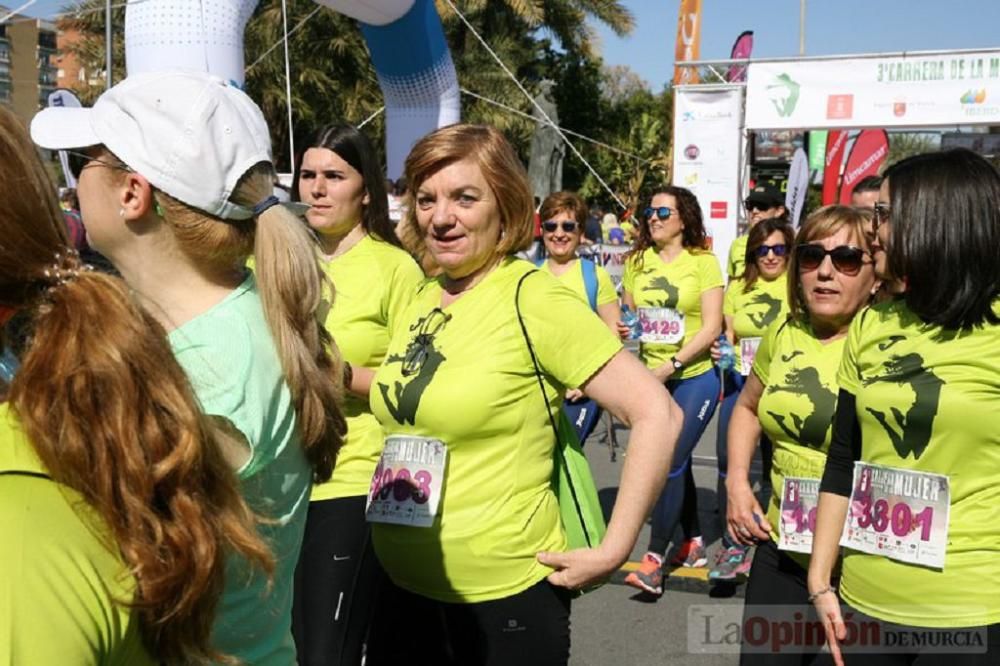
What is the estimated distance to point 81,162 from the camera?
1576 millimetres

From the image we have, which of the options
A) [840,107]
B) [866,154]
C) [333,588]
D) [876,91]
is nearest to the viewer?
[333,588]

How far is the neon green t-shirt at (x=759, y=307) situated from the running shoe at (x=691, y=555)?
109cm

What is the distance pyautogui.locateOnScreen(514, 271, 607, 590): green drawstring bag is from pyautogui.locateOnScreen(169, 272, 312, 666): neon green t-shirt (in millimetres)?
855

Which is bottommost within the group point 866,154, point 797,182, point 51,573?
point 51,573

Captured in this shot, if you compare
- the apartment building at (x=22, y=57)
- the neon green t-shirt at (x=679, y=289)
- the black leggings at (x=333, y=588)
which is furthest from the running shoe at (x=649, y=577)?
the apartment building at (x=22, y=57)

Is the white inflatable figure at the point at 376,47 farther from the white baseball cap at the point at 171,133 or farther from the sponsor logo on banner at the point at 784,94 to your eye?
the sponsor logo on banner at the point at 784,94

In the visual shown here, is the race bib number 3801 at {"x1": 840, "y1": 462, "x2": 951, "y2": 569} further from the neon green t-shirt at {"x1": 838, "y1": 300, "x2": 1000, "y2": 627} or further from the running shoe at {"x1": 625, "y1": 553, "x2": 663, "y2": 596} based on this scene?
the running shoe at {"x1": 625, "y1": 553, "x2": 663, "y2": 596}

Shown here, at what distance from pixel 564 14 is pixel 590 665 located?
1112 inches

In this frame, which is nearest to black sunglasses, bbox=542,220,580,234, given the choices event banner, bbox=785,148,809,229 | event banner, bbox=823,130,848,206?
Answer: event banner, bbox=785,148,809,229

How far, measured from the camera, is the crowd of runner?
3.39ft

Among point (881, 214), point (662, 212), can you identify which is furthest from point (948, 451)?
point (662, 212)

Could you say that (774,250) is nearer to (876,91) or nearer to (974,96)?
(876,91)

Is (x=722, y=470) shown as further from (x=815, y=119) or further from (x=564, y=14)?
(x=564, y=14)

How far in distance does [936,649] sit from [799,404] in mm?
1008
